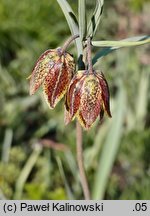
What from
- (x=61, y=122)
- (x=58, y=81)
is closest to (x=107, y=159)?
(x=61, y=122)

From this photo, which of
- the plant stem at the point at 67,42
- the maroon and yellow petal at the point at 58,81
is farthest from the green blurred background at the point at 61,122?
the plant stem at the point at 67,42

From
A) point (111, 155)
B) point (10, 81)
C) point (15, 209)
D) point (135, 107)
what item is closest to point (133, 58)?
point (135, 107)

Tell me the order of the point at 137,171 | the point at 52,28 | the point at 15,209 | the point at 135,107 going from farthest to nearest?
the point at 52,28 < the point at 135,107 < the point at 137,171 < the point at 15,209

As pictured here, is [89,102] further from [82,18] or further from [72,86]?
[82,18]

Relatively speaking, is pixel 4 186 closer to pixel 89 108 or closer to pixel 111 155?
pixel 111 155

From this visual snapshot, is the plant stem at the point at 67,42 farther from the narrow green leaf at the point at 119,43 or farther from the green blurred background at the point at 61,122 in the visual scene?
the green blurred background at the point at 61,122

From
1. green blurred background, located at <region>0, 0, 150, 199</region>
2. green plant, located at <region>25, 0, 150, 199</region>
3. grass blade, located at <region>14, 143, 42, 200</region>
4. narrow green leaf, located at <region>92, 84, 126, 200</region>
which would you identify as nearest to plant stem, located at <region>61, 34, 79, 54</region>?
green plant, located at <region>25, 0, 150, 199</region>

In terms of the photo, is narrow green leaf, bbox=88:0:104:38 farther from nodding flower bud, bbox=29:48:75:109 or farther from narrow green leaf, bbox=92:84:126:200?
narrow green leaf, bbox=92:84:126:200
